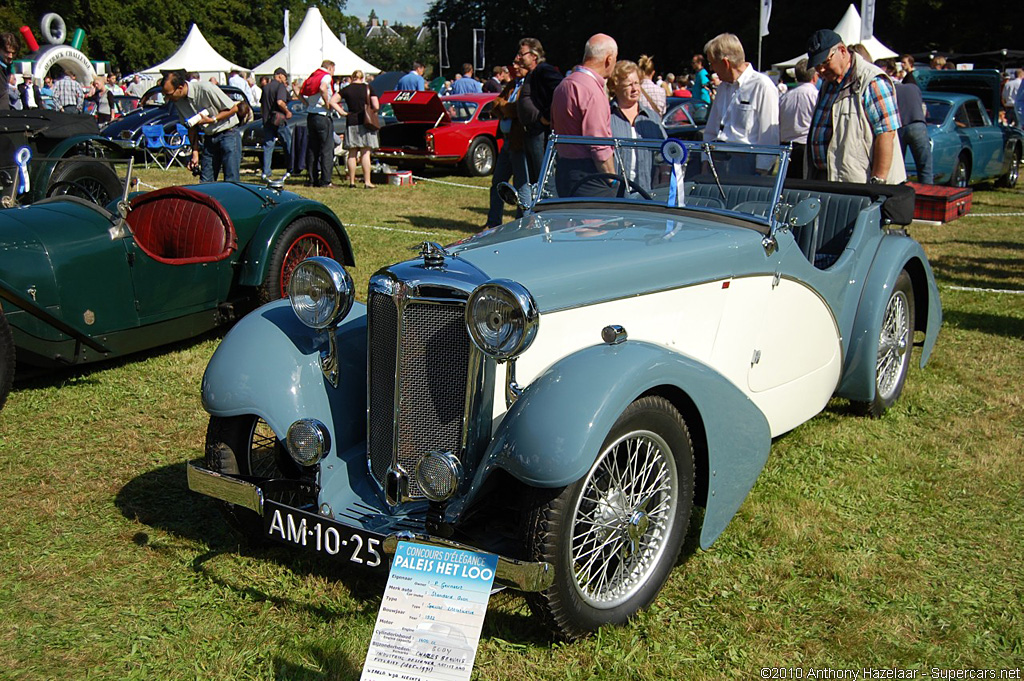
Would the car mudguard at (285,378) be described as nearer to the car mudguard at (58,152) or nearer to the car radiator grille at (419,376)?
the car radiator grille at (419,376)

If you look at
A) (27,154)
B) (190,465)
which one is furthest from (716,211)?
(27,154)

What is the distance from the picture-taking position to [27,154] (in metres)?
6.57

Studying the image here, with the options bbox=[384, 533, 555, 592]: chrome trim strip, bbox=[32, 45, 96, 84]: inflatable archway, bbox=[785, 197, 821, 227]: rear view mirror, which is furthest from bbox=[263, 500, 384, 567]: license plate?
bbox=[32, 45, 96, 84]: inflatable archway

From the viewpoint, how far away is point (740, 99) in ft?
20.8

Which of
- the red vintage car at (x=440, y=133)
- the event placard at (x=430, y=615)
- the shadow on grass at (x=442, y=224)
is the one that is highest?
the red vintage car at (x=440, y=133)

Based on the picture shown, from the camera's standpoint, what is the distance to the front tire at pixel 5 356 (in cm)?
477

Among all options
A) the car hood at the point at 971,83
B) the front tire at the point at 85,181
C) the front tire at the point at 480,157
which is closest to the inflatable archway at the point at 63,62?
the front tire at the point at 480,157

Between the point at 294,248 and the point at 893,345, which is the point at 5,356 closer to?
the point at 294,248

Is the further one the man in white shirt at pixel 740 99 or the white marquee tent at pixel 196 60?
the white marquee tent at pixel 196 60

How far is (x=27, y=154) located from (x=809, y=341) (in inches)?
224

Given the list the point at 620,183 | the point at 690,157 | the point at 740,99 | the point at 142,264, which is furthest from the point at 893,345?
the point at 142,264

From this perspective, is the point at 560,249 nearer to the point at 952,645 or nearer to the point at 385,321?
the point at 385,321

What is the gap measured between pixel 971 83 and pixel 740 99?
10.7m

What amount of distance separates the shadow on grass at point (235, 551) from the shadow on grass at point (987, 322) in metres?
4.92
